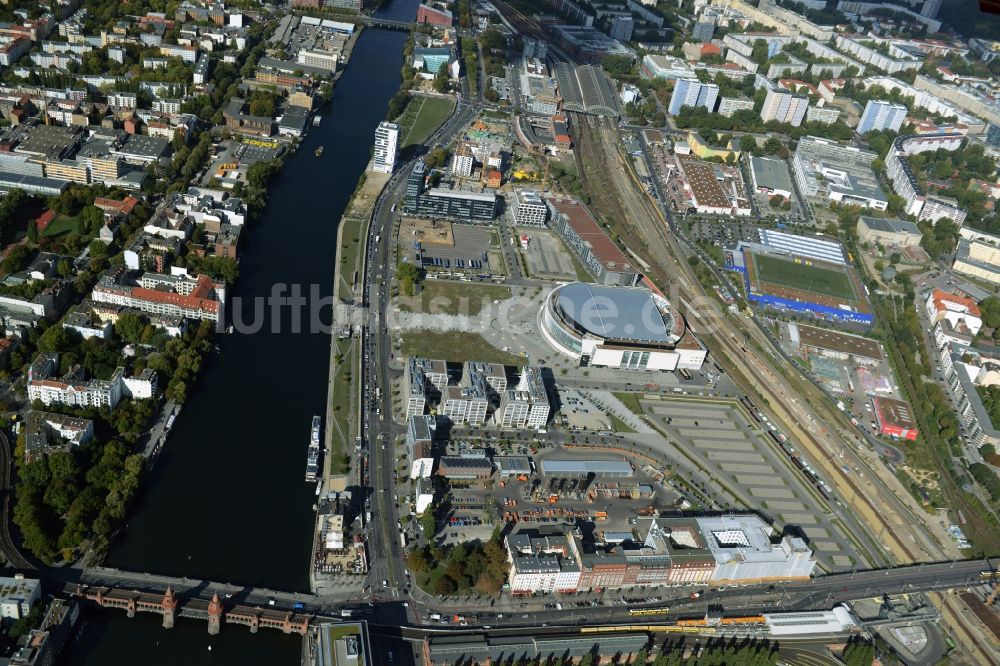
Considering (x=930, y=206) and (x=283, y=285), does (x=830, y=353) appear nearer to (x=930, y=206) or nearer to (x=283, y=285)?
(x=930, y=206)

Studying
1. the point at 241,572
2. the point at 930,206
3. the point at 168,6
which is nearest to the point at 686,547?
the point at 241,572

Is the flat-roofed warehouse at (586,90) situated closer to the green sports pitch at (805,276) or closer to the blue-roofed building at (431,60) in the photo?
the blue-roofed building at (431,60)

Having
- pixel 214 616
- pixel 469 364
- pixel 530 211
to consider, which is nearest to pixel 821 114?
pixel 530 211

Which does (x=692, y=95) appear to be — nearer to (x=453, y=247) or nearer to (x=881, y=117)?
(x=881, y=117)

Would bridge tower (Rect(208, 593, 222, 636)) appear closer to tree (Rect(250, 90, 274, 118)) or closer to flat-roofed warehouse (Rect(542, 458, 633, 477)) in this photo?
flat-roofed warehouse (Rect(542, 458, 633, 477))

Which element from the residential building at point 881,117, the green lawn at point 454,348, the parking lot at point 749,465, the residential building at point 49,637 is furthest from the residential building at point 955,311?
the residential building at point 49,637

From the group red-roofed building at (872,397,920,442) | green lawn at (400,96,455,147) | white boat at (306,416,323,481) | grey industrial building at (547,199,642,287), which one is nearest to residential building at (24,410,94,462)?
white boat at (306,416,323,481)
